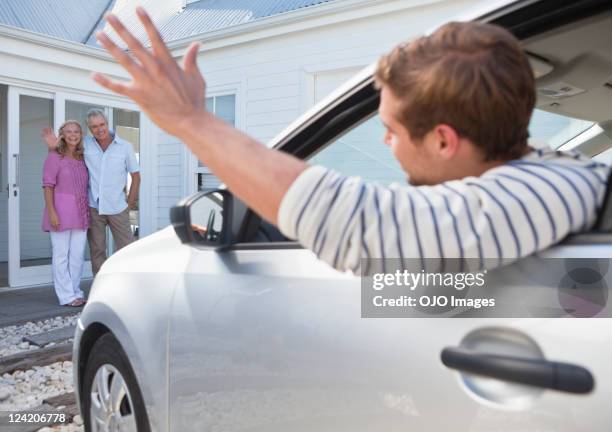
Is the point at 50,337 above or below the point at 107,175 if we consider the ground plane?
below

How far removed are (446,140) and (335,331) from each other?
0.49 m

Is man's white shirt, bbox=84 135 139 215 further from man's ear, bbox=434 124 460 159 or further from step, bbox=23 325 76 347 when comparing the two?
man's ear, bbox=434 124 460 159

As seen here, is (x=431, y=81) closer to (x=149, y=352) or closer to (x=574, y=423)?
(x=574, y=423)

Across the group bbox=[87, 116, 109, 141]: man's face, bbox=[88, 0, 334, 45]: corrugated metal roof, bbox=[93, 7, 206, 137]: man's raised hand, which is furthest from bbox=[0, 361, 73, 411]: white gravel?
bbox=[88, 0, 334, 45]: corrugated metal roof

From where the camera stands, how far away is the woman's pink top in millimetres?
5852

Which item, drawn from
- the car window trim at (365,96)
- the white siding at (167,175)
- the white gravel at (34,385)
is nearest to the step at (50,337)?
the white gravel at (34,385)

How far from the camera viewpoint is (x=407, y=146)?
1.07 metres

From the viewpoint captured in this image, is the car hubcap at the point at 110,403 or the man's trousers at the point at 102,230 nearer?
the car hubcap at the point at 110,403

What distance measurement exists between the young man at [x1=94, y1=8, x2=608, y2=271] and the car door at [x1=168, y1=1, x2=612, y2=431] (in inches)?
5.8

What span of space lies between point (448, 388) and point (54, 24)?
10.7m

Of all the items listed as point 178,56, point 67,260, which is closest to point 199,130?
point 67,260

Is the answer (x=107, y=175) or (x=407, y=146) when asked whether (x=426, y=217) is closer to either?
(x=407, y=146)

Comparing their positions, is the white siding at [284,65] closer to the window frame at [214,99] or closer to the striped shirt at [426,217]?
the window frame at [214,99]

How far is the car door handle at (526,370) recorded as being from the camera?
934mm
